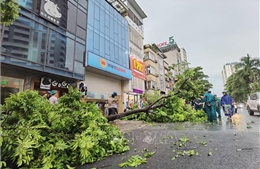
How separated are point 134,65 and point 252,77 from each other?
30.5 meters

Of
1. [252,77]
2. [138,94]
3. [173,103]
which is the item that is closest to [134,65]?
[138,94]

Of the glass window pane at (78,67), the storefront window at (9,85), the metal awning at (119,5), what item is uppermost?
the metal awning at (119,5)

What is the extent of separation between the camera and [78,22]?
1521 centimetres

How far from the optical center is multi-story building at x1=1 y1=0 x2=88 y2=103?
10117 mm

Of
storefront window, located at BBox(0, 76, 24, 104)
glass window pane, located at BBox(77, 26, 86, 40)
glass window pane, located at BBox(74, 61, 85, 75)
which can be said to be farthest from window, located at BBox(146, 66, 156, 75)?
storefront window, located at BBox(0, 76, 24, 104)

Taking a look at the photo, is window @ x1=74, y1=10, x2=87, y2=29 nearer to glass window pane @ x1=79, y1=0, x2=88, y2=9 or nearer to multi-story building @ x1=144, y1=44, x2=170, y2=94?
glass window pane @ x1=79, y1=0, x2=88, y2=9

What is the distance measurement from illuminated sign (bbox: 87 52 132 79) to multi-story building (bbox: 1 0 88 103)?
0.91 meters

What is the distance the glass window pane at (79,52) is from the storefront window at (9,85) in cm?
503

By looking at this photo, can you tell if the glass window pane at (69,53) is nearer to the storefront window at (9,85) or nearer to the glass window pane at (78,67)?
the glass window pane at (78,67)

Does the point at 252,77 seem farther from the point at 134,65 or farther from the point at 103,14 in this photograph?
the point at 103,14

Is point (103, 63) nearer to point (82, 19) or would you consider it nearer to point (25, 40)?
point (82, 19)

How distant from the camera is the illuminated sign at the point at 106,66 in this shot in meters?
15.5

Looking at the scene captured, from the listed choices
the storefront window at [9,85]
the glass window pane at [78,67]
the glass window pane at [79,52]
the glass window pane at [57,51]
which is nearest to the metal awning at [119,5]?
the glass window pane at [79,52]

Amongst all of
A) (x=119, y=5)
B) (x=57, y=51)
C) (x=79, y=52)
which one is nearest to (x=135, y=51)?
(x=119, y=5)
